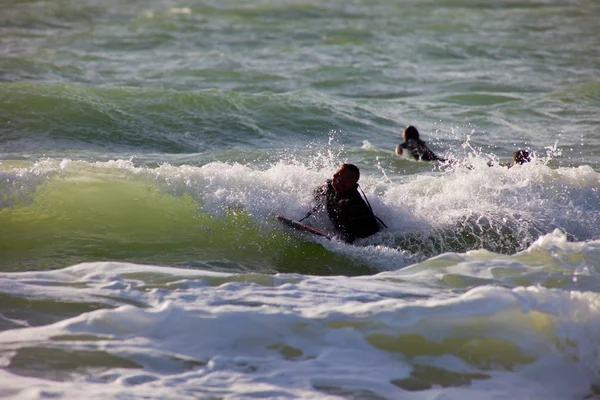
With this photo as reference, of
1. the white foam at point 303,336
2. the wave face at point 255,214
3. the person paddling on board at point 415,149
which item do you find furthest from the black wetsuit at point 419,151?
the white foam at point 303,336

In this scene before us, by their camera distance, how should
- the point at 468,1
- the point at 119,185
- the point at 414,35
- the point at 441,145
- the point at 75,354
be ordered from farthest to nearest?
the point at 468,1 < the point at 414,35 < the point at 441,145 < the point at 119,185 < the point at 75,354

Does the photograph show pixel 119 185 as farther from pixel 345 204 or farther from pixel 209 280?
pixel 209 280

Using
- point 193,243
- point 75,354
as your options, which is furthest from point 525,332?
point 193,243

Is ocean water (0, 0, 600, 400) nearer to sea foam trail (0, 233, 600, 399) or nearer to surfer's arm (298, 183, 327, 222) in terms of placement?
sea foam trail (0, 233, 600, 399)

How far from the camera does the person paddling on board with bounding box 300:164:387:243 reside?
780 centimetres

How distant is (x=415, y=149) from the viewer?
11383mm

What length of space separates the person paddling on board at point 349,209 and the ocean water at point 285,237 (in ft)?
0.64

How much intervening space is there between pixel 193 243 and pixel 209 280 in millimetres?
1942

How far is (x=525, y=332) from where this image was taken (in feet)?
16.5

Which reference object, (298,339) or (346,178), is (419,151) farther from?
(298,339)

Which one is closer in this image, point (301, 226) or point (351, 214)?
point (301, 226)

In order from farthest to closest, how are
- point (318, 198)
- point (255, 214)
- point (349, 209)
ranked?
1. point (255, 214)
2. point (318, 198)
3. point (349, 209)

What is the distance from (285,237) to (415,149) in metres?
4.09

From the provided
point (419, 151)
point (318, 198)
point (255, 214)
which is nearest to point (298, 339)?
point (318, 198)
